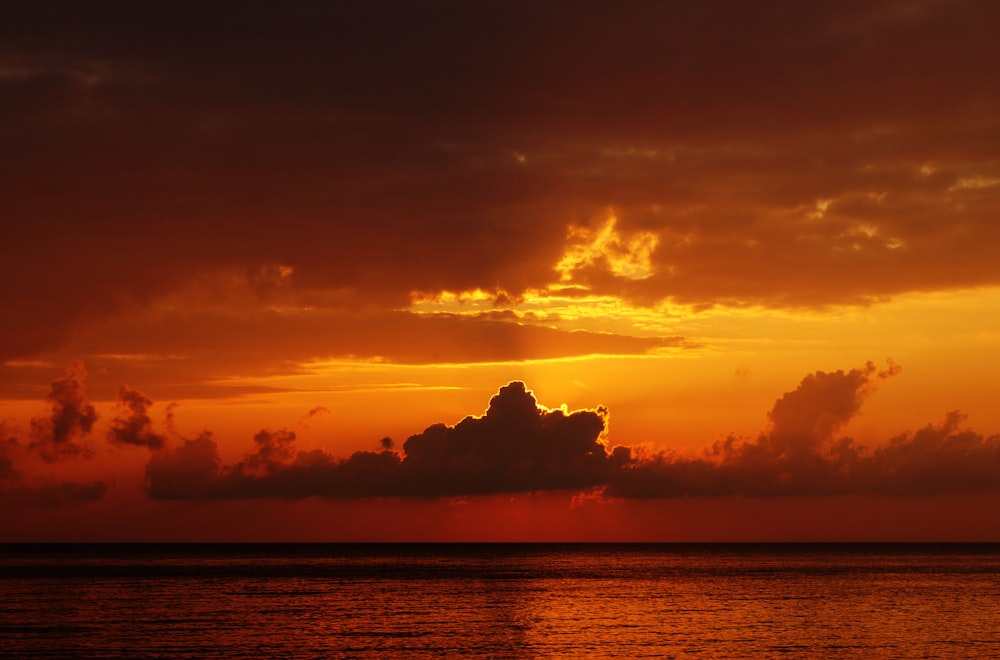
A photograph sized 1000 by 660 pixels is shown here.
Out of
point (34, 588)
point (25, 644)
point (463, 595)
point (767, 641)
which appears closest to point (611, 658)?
point (767, 641)

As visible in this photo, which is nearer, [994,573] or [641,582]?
[641,582]

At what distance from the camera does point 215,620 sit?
9231 cm

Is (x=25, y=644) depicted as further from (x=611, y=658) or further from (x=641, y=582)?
(x=641, y=582)

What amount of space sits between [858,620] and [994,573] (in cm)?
10962

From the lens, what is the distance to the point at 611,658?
70938 millimetres

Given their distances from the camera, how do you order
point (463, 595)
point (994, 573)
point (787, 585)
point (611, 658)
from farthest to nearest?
point (994, 573) < point (787, 585) < point (463, 595) < point (611, 658)

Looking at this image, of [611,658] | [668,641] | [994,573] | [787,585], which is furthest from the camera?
[994,573]

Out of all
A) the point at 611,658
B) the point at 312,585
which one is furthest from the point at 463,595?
the point at 611,658

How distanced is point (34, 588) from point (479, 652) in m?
82.9

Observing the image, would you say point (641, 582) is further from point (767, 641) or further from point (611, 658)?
point (611, 658)

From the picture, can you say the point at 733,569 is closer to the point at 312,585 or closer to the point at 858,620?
the point at 312,585

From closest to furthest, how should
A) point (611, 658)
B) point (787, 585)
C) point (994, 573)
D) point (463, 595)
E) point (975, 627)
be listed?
point (611, 658) < point (975, 627) < point (463, 595) < point (787, 585) < point (994, 573)

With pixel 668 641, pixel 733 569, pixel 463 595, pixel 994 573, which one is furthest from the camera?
pixel 733 569

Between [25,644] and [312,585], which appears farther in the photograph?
[312,585]
